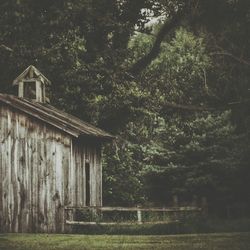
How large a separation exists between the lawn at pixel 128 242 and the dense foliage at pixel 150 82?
472 inches

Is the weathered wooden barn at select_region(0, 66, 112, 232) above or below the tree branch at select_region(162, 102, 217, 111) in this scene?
below

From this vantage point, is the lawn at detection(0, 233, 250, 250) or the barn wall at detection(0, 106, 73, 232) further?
the barn wall at detection(0, 106, 73, 232)

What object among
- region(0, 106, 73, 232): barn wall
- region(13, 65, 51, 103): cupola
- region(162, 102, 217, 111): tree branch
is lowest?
region(0, 106, 73, 232): barn wall

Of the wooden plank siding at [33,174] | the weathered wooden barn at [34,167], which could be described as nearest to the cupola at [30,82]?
the weathered wooden barn at [34,167]

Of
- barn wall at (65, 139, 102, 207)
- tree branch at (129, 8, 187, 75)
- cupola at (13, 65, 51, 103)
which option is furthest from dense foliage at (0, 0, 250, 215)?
barn wall at (65, 139, 102, 207)

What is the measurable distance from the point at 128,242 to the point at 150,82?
18973mm

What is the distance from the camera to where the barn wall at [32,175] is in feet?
84.4

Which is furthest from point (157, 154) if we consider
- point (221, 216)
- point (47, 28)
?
point (47, 28)

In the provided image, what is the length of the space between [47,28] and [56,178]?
12.1 metres

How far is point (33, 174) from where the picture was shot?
25.9 metres

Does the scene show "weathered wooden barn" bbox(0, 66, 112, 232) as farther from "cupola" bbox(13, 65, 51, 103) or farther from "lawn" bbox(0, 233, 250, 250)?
"cupola" bbox(13, 65, 51, 103)

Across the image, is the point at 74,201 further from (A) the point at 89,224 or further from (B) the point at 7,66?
(B) the point at 7,66

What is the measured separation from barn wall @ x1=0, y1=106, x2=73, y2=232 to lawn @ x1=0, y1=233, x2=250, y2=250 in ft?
8.52

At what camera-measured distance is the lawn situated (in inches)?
727
